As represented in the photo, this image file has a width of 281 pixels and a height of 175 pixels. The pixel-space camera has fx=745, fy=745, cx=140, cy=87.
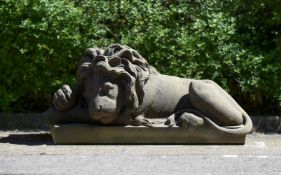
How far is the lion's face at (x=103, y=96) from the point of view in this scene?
28.3ft

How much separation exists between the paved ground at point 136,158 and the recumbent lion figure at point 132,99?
0.34 metres

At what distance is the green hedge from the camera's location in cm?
1140

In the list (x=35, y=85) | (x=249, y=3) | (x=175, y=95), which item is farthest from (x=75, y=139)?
(x=249, y=3)

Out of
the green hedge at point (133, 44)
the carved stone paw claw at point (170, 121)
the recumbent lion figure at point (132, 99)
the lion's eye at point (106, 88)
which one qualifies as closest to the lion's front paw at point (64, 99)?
the recumbent lion figure at point (132, 99)

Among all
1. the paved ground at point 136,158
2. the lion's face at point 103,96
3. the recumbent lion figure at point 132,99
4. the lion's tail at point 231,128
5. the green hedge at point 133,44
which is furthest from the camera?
the green hedge at point 133,44

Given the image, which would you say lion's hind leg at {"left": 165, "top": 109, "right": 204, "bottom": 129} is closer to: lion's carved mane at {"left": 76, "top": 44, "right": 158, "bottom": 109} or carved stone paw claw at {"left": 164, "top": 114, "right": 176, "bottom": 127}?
carved stone paw claw at {"left": 164, "top": 114, "right": 176, "bottom": 127}

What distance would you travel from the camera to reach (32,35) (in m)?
11.4

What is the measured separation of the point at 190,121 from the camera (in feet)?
29.0

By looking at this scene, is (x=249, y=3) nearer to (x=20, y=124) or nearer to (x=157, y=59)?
(x=157, y=59)

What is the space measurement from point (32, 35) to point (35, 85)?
0.78 m

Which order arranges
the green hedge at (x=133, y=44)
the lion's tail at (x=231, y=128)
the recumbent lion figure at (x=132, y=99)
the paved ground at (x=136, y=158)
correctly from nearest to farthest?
1. the paved ground at (x=136, y=158)
2. the recumbent lion figure at (x=132, y=99)
3. the lion's tail at (x=231, y=128)
4. the green hedge at (x=133, y=44)

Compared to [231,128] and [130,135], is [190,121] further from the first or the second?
[130,135]

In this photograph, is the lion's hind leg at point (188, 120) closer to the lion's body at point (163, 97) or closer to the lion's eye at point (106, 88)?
the lion's body at point (163, 97)

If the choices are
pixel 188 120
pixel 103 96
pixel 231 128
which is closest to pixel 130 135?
pixel 103 96
